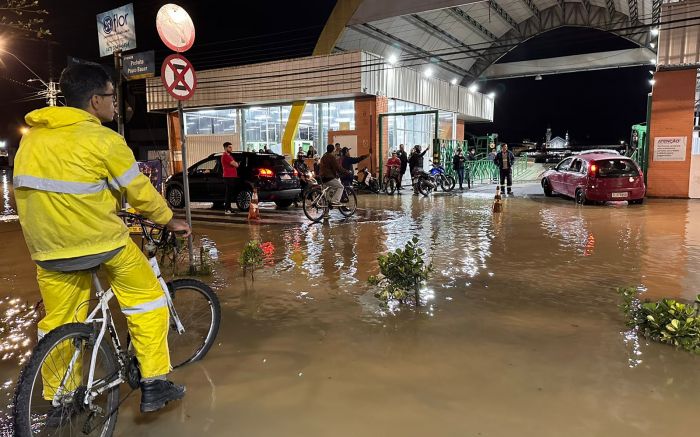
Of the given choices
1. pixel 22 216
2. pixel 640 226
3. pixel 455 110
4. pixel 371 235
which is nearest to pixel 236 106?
pixel 455 110

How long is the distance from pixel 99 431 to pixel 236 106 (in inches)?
861

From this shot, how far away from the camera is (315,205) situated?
11.0 m

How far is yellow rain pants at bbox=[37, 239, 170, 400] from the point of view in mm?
2656

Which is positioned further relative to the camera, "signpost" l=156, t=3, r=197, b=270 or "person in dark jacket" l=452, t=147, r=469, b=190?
"person in dark jacket" l=452, t=147, r=469, b=190

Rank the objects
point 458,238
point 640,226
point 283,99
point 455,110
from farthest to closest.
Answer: point 455,110, point 283,99, point 640,226, point 458,238

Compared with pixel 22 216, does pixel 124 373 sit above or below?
below

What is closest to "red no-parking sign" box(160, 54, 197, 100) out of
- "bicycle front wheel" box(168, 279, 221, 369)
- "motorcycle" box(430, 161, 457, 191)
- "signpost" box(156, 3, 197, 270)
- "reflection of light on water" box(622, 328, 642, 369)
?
"signpost" box(156, 3, 197, 270)

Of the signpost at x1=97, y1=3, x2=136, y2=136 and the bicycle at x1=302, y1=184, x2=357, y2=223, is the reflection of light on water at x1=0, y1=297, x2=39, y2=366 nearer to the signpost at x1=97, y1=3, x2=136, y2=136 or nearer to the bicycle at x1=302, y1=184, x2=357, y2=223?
the bicycle at x1=302, y1=184, x2=357, y2=223

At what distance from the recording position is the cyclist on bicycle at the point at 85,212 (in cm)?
246

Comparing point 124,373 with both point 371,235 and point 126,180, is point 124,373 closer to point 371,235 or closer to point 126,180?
point 126,180

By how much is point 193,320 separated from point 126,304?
1326 mm

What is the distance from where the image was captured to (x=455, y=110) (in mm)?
27078

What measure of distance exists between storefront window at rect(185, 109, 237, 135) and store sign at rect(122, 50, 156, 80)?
10.6 metres

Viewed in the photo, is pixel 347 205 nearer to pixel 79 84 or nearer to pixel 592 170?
pixel 592 170
